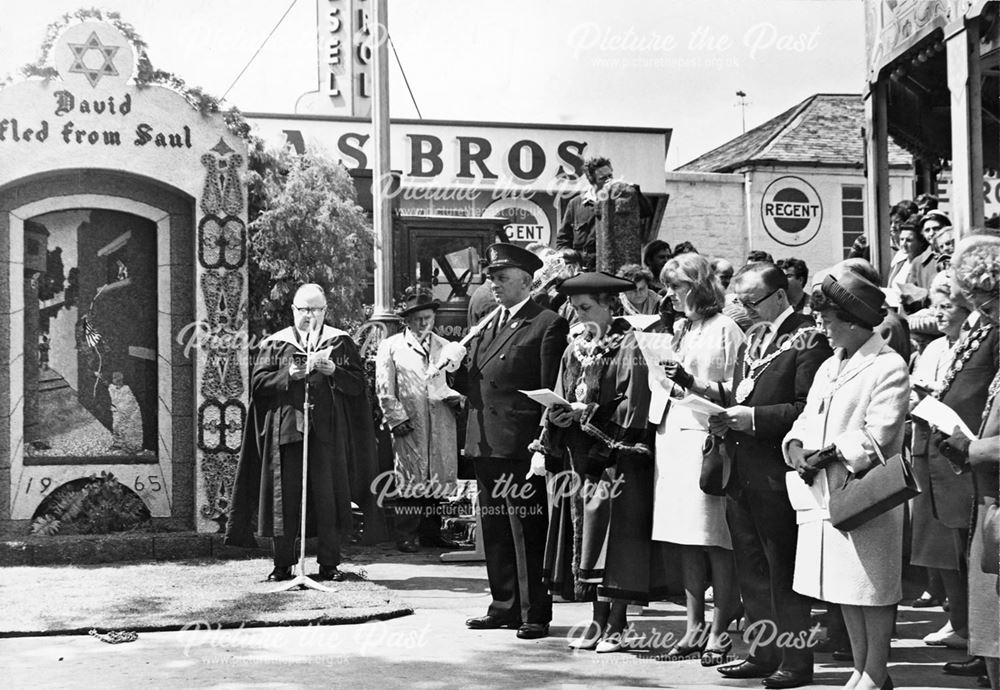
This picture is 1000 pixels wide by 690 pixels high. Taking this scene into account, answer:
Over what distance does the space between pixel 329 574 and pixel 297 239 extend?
325cm

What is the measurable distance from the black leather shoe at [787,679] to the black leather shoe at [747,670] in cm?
16

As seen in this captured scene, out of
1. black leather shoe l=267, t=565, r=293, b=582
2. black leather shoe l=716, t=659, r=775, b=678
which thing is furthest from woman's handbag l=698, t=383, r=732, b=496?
black leather shoe l=267, t=565, r=293, b=582

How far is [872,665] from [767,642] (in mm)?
798

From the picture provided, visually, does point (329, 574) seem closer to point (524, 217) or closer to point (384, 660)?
point (384, 660)

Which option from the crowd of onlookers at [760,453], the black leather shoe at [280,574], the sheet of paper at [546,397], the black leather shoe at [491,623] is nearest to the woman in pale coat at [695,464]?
the crowd of onlookers at [760,453]

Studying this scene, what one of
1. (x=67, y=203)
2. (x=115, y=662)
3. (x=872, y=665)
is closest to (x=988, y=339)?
(x=872, y=665)

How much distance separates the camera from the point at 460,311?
47.7ft

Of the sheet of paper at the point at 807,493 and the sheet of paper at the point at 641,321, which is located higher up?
the sheet of paper at the point at 641,321

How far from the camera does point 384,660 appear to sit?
668 cm

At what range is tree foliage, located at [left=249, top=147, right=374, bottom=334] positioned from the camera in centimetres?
1128

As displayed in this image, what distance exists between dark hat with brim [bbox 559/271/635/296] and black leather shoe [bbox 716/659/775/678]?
6.91 feet

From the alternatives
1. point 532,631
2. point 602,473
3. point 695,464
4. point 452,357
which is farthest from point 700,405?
point 452,357

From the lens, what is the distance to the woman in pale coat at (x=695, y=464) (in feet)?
22.0

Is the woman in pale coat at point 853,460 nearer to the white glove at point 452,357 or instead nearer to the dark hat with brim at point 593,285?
the dark hat with brim at point 593,285
